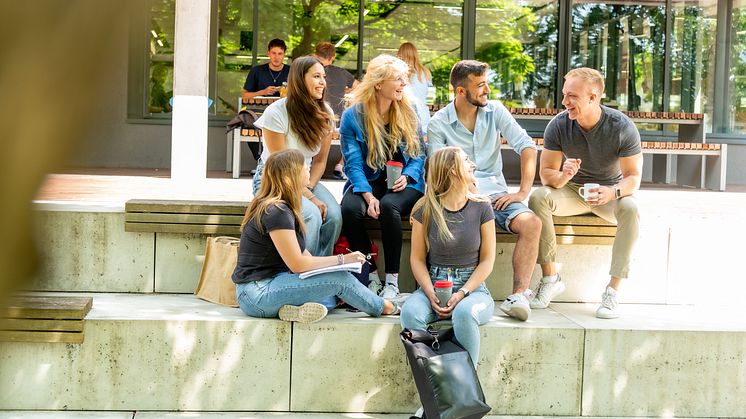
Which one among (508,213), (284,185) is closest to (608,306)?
(508,213)

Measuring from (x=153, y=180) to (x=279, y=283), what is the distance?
16.2 feet

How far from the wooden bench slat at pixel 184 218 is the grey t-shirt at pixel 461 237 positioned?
122cm

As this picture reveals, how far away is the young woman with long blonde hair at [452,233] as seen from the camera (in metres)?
4.80

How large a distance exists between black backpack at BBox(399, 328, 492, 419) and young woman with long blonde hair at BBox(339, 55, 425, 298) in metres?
1.00

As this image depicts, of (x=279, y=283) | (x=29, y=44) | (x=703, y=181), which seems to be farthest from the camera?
(x=703, y=181)

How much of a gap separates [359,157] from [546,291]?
51.4 inches

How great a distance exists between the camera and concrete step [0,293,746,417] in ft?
15.0

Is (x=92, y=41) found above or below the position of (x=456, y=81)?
below

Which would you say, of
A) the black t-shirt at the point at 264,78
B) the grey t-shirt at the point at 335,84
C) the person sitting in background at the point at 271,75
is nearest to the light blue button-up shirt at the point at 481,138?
the grey t-shirt at the point at 335,84

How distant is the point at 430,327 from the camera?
4699mm

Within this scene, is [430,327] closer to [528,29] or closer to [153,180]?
[153,180]

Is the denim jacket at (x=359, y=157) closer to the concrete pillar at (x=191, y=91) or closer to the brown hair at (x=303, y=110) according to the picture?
the brown hair at (x=303, y=110)

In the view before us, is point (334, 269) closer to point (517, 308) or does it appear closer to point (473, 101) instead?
point (517, 308)

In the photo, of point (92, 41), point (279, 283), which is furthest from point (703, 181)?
point (92, 41)
